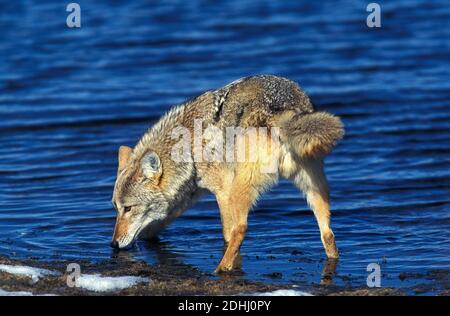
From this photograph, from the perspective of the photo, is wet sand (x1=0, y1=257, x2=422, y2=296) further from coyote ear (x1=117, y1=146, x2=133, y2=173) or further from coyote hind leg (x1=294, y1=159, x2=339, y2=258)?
coyote ear (x1=117, y1=146, x2=133, y2=173)

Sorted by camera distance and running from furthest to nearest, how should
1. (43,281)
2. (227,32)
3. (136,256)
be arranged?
(227,32) → (136,256) → (43,281)

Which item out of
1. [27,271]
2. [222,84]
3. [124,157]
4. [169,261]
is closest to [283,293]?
[169,261]

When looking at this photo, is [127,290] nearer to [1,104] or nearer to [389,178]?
[389,178]

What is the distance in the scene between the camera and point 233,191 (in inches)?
352


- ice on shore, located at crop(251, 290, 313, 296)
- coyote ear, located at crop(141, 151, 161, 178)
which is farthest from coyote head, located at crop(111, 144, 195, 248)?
ice on shore, located at crop(251, 290, 313, 296)

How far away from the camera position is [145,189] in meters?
9.62

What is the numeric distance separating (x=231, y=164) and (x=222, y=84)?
9.15m

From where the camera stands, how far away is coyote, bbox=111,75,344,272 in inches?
345

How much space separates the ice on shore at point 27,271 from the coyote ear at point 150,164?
5.42 ft

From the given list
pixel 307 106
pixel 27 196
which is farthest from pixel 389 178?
pixel 27 196

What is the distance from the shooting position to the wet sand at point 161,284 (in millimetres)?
7578

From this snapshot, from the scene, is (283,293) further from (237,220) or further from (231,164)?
(231,164)

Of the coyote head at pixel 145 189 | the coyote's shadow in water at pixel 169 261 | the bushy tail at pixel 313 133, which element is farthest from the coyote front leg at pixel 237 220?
the coyote head at pixel 145 189
